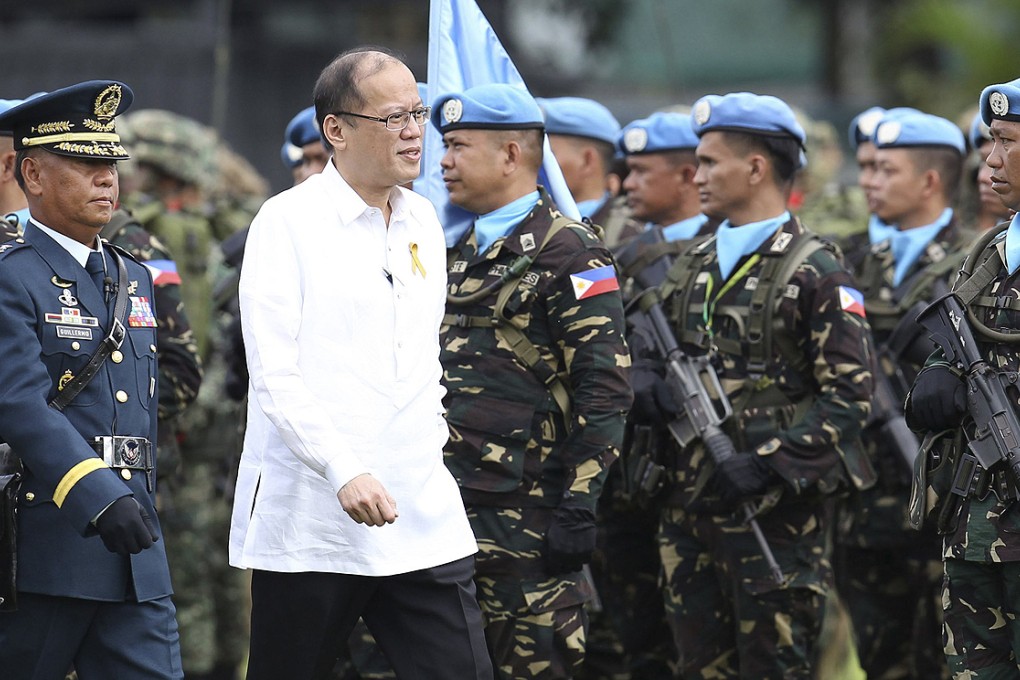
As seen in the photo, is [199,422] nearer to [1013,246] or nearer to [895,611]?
[895,611]

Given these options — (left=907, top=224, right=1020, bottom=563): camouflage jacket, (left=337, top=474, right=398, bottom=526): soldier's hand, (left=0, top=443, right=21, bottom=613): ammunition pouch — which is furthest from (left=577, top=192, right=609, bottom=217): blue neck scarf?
(left=0, top=443, right=21, bottom=613): ammunition pouch

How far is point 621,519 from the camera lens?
24.0 feet

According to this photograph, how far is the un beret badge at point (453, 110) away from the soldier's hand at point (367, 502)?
6.51ft

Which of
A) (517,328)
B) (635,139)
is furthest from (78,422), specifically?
(635,139)

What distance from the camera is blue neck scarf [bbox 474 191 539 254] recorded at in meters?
5.91

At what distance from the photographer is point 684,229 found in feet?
25.9

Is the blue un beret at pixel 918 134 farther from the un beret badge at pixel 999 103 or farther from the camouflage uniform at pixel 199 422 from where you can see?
the camouflage uniform at pixel 199 422

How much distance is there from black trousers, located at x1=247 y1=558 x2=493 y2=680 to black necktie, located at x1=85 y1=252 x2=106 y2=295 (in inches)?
39.5

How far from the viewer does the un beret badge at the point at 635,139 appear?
785 cm

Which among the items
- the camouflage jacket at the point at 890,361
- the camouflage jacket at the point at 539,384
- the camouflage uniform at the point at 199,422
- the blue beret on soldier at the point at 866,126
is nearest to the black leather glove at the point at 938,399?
the camouflage jacket at the point at 539,384

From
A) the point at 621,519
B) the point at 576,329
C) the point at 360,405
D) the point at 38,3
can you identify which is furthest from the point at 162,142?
the point at 38,3

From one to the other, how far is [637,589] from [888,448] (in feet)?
4.16

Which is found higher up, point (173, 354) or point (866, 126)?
point (866, 126)

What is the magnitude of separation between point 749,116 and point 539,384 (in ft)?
5.22
